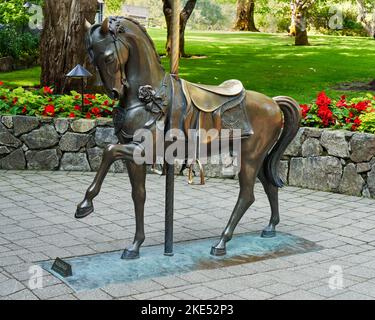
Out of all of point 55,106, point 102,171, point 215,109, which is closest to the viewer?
point 102,171

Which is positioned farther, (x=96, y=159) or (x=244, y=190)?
(x=96, y=159)

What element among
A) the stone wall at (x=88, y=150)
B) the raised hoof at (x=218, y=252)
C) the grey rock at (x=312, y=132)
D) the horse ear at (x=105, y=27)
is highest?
the horse ear at (x=105, y=27)

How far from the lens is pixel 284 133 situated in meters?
6.48

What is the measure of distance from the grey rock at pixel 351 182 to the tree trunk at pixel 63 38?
5166 mm

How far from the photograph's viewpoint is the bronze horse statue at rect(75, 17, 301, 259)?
213 inches

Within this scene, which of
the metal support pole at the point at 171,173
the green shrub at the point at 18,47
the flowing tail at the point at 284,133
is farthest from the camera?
the green shrub at the point at 18,47

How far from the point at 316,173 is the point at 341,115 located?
992 millimetres

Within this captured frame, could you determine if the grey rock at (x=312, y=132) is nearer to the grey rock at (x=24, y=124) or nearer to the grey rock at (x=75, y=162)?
the grey rock at (x=75, y=162)

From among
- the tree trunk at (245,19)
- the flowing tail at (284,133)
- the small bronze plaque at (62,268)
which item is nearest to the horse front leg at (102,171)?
the small bronze plaque at (62,268)

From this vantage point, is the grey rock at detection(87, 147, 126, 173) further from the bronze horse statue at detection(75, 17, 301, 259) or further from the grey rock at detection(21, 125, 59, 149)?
the bronze horse statue at detection(75, 17, 301, 259)

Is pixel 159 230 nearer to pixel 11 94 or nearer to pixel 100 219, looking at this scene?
pixel 100 219

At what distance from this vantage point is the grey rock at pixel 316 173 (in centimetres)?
893

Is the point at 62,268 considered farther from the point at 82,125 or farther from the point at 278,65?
the point at 278,65

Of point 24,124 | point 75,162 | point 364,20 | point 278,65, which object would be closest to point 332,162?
point 75,162
